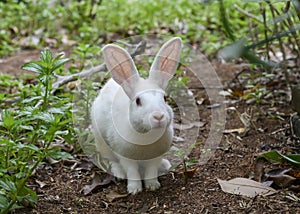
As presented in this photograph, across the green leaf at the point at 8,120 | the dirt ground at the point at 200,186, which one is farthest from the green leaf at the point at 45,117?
the dirt ground at the point at 200,186

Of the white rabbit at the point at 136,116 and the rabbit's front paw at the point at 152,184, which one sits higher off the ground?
the white rabbit at the point at 136,116

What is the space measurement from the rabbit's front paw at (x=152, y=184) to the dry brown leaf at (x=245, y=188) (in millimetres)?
351

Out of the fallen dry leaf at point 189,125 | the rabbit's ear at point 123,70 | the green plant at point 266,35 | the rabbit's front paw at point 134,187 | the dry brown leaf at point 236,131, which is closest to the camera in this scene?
the green plant at point 266,35

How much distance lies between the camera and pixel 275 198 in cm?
277

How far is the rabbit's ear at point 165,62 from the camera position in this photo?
2.92 meters

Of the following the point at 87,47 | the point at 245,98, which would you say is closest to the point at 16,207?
the point at 87,47

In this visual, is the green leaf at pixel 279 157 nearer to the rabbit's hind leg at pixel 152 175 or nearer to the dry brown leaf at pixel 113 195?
the rabbit's hind leg at pixel 152 175

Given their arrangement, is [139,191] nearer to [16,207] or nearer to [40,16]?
[16,207]

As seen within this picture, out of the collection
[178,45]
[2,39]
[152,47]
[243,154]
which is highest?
[2,39]

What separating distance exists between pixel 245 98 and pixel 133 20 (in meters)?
2.78

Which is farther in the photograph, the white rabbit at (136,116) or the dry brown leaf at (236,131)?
the dry brown leaf at (236,131)

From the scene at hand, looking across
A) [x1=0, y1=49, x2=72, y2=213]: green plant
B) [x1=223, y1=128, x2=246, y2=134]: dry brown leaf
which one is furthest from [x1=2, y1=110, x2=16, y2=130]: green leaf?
[x1=223, y1=128, x2=246, y2=134]: dry brown leaf

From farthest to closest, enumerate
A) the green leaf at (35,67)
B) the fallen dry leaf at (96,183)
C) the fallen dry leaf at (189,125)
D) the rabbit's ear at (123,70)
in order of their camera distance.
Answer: the fallen dry leaf at (189,125), the fallen dry leaf at (96,183), the rabbit's ear at (123,70), the green leaf at (35,67)

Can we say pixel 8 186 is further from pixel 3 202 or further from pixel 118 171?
pixel 118 171
